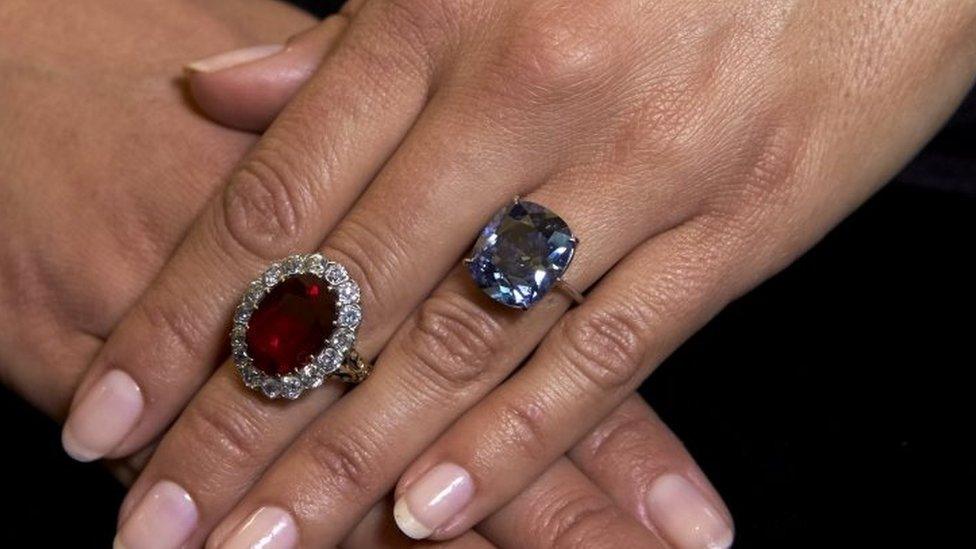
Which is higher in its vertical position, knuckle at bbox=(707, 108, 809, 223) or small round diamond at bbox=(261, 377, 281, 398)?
knuckle at bbox=(707, 108, 809, 223)

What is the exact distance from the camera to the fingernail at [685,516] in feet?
4.00

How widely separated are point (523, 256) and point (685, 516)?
40 centimetres

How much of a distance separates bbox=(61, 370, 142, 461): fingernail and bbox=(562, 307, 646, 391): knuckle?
0.49 m

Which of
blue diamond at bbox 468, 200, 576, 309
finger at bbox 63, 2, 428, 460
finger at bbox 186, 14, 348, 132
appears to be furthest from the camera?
finger at bbox 186, 14, 348, 132

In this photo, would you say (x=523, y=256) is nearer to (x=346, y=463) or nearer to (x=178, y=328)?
(x=346, y=463)

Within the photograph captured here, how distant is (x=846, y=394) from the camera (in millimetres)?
1426

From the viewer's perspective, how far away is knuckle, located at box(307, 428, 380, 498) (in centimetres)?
114

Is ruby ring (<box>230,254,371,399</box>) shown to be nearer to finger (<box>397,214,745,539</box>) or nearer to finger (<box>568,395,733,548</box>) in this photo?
finger (<box>397,214,745,539</box>)

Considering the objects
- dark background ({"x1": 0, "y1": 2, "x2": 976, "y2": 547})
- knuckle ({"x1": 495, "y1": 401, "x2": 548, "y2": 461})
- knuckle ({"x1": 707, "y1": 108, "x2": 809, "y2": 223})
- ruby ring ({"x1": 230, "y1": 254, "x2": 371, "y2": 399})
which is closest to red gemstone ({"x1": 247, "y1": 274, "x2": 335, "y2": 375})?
ruby ring ({"x1": 230, "y1": 254, "x2": 371, "y2": 399})

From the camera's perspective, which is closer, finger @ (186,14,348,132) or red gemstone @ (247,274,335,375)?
red gemstone @ (247,274,335,375)

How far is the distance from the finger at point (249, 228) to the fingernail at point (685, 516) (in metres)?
0.49

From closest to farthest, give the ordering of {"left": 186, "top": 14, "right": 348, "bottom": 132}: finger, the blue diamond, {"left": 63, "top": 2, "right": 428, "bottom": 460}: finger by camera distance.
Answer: the blue diamond
{"left": 63, "top": 2, "right": 428, "bottom": 460}: finger
{"left": 186, "top": 14, "right": 348, "bottom": 132}: finger

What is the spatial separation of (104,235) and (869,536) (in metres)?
1.01

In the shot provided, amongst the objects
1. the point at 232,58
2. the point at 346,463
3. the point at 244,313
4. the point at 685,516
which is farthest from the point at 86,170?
the point at 685,516
